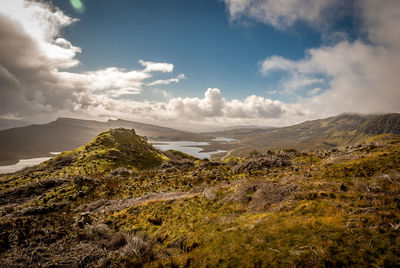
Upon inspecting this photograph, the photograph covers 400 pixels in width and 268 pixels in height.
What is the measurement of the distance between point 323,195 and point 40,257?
18284 millimetres

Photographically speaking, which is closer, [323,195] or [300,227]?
[300,227]

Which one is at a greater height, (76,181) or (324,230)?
(324,230)

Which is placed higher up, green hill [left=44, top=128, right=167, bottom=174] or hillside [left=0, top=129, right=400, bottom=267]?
hillside [left=0, top=129, right=400, bottom=267]

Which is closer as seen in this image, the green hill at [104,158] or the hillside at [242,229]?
the hillside at [242,229]

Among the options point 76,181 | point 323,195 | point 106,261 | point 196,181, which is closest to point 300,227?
point 323,195

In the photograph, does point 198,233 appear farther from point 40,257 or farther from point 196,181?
point 196,181

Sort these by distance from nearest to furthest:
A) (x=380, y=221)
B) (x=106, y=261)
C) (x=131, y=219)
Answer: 1. (x=380, y=221)
2. (x=106, y=261)
3. (x=131, y=219)

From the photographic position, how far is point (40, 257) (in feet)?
29.7

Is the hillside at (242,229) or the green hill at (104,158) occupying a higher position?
the hillside at (242,229)

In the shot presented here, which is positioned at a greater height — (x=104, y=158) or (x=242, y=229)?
(x=242, y=229)

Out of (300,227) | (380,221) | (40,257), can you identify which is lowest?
(40,257)

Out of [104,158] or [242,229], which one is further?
[104,158]

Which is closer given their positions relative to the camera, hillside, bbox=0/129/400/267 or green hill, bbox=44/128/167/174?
hillside, bbox=0/129/400/267

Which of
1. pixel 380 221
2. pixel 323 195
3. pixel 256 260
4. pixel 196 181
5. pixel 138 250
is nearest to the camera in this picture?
pixel 256 260
